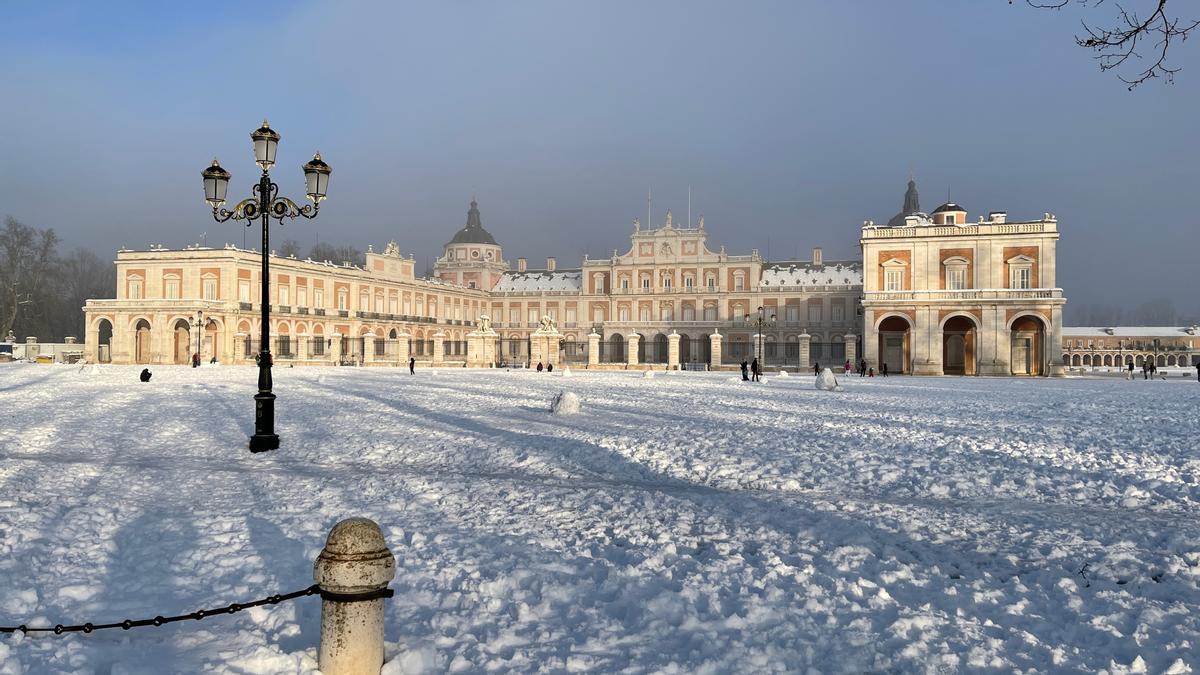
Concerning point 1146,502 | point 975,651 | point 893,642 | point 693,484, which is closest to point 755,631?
point 893,642

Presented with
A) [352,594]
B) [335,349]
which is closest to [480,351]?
[335,349]

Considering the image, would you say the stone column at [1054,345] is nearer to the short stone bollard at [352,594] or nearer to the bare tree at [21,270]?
the short stone bollard at [352,594]

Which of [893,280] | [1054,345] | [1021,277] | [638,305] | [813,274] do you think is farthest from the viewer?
[638,305]

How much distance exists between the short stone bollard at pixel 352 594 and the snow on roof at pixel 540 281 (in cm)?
7419

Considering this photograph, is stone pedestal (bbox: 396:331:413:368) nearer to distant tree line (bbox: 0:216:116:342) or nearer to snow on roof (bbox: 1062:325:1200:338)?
distant tree line (bbox: 0:216:116:342)

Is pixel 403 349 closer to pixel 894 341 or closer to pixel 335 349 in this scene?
pixel 335 349

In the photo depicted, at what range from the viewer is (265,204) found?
37.3ft

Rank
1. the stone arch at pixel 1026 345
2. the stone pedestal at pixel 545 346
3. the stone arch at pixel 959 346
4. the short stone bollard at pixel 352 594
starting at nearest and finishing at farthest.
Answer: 1. the short stone bollard at pixel 352 594
2. the stone arch at pixel 1026 345
3. the stone arch at pixel 959 346
4. the stone pedestal at pixel 545 346

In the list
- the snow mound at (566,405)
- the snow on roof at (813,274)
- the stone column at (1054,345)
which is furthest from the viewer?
the snow on roof at (813,274)

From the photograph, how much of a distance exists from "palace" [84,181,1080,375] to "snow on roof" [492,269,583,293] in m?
0.22

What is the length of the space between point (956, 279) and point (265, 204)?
40.8 metres

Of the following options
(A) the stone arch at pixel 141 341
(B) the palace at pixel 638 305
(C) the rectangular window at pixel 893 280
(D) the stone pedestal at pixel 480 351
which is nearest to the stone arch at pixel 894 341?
(B) the palace at pixel 638 305

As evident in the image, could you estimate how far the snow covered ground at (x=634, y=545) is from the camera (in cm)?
413

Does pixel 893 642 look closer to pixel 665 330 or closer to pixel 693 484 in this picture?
pixel 693 484
